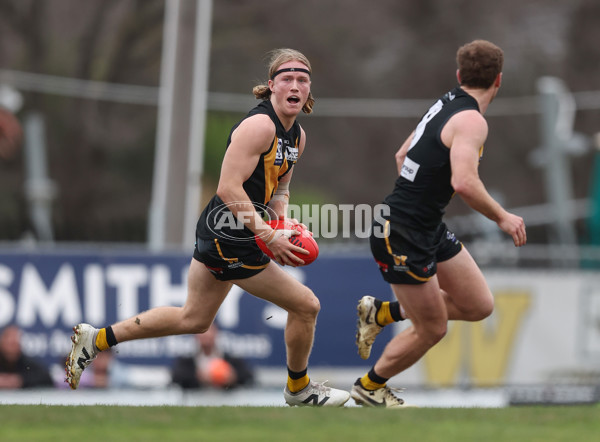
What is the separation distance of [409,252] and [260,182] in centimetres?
114

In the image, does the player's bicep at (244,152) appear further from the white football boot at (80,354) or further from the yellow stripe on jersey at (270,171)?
the white football boot at (80,354)

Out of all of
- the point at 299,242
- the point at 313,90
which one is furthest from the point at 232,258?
the point at 313,90

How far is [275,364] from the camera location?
13461 millimetres

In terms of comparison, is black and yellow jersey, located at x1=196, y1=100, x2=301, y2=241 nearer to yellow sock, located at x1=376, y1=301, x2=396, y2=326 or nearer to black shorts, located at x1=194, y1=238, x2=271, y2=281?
black shorts, located at x1=194, y1=238, x2=271, y2=281

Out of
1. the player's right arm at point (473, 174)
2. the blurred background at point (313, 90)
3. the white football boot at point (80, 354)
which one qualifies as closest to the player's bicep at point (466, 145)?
the player's right arm at point (473, 174)

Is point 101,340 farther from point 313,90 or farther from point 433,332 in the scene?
point 313,90

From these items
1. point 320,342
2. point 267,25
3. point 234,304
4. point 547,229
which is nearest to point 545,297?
point 320,342

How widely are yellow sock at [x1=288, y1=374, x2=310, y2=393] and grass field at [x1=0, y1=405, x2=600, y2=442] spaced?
64 cm

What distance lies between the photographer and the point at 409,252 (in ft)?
24.0

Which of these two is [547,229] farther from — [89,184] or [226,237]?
[226,237]

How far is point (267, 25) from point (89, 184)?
759 centimetres

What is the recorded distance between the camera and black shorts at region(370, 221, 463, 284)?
731 centimetres

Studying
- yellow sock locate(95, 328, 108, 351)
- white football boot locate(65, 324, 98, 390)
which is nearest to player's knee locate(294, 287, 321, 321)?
yellow sock locate(95, 328, 108, 351)

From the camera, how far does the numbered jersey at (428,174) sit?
23.9ft
